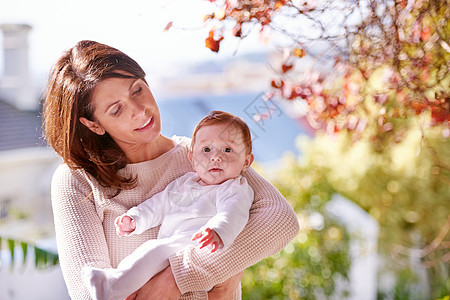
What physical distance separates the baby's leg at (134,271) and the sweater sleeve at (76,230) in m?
0.06

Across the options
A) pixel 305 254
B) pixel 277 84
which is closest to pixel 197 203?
pixel 277 84

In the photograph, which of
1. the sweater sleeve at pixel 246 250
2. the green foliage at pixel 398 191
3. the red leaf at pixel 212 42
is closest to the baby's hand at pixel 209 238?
the sweater sleeve at pixel 246 250

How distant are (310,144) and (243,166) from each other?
8.85 feet

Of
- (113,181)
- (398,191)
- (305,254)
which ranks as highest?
(113,181)

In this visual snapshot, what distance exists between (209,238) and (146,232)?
30cm

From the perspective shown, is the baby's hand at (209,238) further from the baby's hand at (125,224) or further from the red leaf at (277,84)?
the red leaf at (277,84)

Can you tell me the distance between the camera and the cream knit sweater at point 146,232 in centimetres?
128

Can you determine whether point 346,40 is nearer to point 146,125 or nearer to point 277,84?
point 277,84

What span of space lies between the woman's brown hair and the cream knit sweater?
4 cm

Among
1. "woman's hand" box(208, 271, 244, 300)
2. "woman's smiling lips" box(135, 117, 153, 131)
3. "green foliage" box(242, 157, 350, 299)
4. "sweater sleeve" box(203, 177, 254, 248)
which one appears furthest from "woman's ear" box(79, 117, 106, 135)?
"green foliage" box(242, 157, 350, 299)

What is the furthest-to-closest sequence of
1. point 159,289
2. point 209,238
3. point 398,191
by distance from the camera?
point 398,191, point 159,289, point 209,238

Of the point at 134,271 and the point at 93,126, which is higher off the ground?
the point at 93,126

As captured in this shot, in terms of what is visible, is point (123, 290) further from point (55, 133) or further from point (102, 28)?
point (102, 28)

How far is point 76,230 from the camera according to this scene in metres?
1.32
